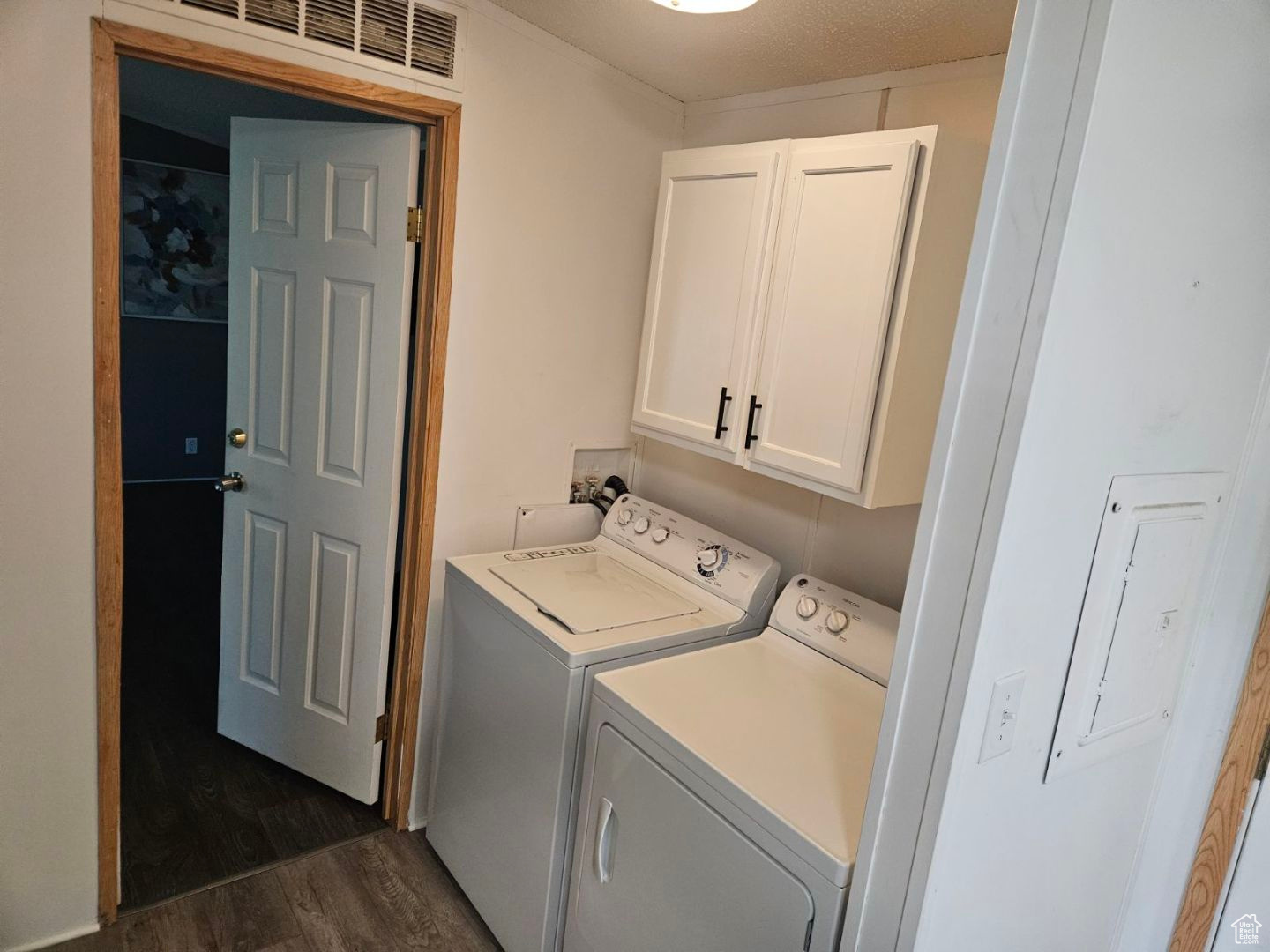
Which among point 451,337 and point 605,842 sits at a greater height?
point 451,337

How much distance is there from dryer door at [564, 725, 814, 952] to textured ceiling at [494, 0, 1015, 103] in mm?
1612

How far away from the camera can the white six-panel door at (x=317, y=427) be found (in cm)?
213

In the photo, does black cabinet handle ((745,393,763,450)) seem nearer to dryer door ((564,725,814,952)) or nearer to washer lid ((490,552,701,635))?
washer lid ((490,552,701,635))

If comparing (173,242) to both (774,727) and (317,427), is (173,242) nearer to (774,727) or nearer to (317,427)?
(317,427)

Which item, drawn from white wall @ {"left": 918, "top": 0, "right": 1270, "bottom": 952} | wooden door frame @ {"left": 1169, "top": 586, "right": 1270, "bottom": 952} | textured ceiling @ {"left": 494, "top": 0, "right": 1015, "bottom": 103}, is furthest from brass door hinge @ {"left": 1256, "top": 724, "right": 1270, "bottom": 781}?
textured ceiling @ {"left": 494, "top": 0, "right": 1015, "bottom": 103}

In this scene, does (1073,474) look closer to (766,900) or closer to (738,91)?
(766,900)

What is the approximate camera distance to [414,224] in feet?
6.84

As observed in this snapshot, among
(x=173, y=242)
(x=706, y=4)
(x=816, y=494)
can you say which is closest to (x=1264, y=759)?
(x=816, y=494)

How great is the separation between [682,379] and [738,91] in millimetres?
920

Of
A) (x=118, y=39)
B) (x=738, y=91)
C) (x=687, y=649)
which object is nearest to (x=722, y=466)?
(x=687, y=649)

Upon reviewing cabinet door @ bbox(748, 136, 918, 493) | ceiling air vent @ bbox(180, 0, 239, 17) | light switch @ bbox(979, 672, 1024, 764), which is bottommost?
light switch @ bbox(979, 672, 1024, 764)

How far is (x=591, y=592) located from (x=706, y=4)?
1.37m

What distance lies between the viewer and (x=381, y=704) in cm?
231

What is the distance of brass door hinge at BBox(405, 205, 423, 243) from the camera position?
207 centimetres
